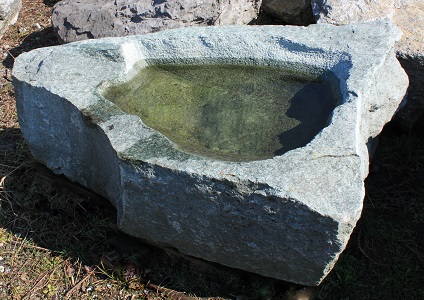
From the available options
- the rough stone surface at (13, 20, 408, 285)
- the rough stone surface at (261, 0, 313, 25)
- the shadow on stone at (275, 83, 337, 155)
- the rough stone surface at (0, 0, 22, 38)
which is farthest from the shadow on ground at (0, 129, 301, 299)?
the rough stone surface at (261, 0, 313, 25)

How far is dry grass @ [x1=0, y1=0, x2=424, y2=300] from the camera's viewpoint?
2.68 m

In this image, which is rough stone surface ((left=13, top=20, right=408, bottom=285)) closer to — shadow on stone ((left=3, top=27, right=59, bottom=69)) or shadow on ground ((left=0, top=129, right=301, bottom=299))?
shadow on ground ((left=0, top=129, right=301, bottom=299))

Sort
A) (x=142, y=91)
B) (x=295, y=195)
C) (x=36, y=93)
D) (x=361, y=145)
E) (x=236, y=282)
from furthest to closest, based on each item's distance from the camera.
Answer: (x=142, y=91) → (x=36, y=93) → (x=236, y=282) → (x=361, y=145) → (x=295, y=195)

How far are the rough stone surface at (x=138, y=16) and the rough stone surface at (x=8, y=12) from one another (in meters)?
0.97

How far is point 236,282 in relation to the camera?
8.80ft

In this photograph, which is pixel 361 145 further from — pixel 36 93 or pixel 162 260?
pixel 36 93

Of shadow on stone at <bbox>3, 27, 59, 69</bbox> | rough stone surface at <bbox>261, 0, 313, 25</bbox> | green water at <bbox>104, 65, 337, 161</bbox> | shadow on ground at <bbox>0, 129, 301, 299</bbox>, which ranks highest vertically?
green water at <bbox>104, 65, 337, 161</bbox>

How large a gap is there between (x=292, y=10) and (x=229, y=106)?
5.83 feet

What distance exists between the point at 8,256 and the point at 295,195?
5.44 ft

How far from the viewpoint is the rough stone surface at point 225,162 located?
2.14 m

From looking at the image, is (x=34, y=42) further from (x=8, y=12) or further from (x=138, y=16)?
(x=138, y=16)

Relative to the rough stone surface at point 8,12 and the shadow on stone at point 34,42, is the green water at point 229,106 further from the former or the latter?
the rough stone surface at point 8,12

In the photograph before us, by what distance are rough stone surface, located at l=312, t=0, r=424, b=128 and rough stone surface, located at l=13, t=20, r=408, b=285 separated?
271 millimetres

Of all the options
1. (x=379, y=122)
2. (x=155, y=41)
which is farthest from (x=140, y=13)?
(x=379, y=122)
